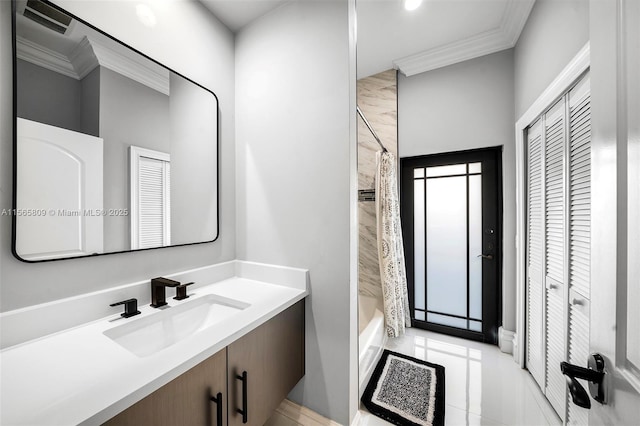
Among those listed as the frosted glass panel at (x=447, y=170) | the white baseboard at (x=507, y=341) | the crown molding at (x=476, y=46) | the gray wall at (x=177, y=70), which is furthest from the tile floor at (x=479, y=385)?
the crown molding at (x=476, y=46)

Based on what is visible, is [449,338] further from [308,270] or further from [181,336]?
[181,336]

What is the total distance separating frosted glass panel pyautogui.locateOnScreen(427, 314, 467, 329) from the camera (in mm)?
2393

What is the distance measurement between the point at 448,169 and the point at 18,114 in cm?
286

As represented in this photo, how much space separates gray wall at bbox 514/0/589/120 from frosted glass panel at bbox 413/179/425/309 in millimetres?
1015

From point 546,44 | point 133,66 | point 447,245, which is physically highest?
point 546,44

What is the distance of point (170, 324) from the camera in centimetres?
113

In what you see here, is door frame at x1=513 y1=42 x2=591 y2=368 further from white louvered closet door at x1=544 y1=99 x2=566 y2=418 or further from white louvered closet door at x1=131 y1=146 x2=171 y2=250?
white louvered closet door at x1=131 y1=146 x2=171 y2=250

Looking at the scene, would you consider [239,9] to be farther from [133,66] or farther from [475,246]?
[475,246]

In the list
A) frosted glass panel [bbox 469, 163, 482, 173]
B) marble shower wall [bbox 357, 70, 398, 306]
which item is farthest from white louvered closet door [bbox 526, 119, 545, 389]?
marble shower wall [bbox 357, 70, 398, 306]

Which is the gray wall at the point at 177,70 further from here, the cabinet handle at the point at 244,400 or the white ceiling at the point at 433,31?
the white ceiling at the point at 433,31

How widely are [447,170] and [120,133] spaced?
2.59 meters

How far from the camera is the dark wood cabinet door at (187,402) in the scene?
25.8 inches

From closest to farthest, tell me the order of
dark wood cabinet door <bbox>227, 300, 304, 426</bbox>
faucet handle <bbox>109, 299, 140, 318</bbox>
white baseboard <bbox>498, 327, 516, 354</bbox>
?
1. dark wood cabinet door <bbox>227, 300, 304, 426</bbox>
2. faucet handle <bbox>109, 299, 140, 318</bbox>
3. white baseboard <bbox>498, 327, 516, 354</bbox>

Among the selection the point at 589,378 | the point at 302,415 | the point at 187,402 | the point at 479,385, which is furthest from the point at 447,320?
the point at 187,402
